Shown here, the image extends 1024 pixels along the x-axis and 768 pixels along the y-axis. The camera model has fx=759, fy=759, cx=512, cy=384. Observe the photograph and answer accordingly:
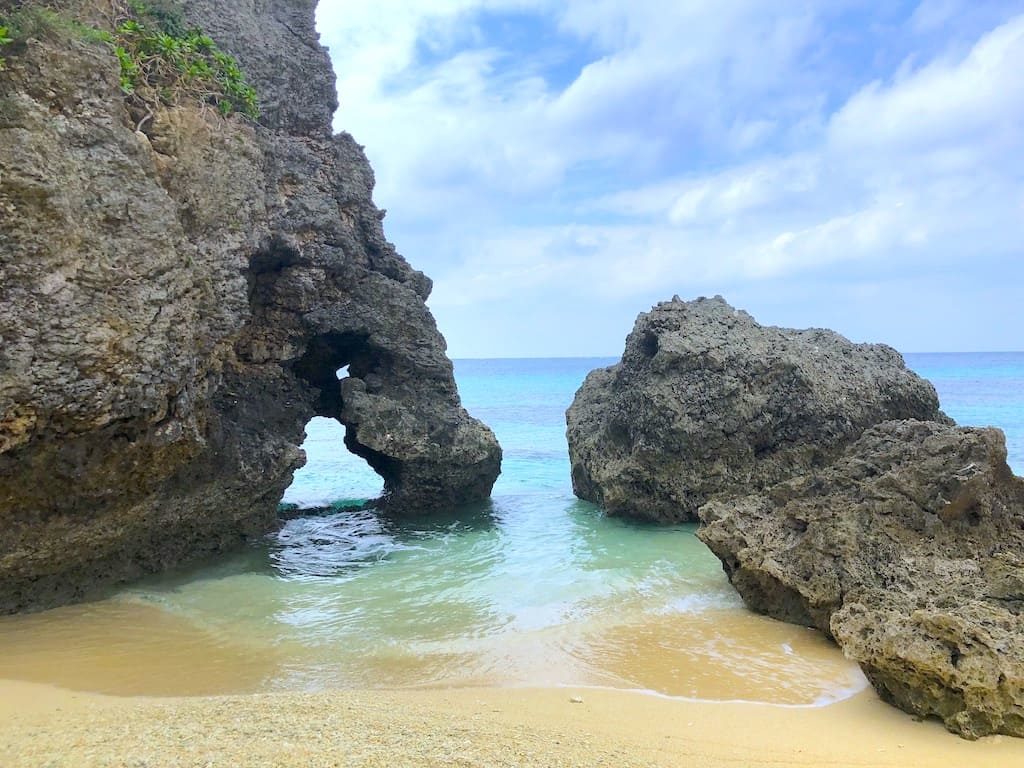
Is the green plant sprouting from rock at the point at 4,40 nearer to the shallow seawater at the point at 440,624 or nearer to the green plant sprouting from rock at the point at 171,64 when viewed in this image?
the green plant sprouting from rock at the point at 171,64

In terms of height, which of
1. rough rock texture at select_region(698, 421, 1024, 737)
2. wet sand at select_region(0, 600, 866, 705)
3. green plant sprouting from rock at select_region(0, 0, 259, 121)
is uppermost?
green plant sprouting from rock at select_region(0, 0, 259, 121)

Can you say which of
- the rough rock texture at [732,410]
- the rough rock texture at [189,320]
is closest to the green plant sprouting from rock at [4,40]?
the rough rock texture at [189,320]

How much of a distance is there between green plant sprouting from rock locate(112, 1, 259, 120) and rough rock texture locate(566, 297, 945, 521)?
648 centimetres

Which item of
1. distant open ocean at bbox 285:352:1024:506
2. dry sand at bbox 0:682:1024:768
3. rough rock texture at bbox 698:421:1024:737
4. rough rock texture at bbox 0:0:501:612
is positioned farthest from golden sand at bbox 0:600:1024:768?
distant open ocean at bbox 285:352:1024:506

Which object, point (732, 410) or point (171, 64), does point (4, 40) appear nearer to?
point (171, 64)

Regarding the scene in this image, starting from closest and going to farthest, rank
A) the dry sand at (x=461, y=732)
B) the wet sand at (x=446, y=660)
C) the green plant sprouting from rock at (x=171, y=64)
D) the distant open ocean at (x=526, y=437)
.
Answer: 1. the dry sand at (x=461, y=732)
2. the wet sand at (x=446, y=660)
3. the green plant sprouting from rock at (x=171, y=64)
4. the distant open ocean at (x=526, y=437)

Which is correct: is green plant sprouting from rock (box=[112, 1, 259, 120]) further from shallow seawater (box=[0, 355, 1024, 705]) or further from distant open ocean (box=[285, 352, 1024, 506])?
distant open ocean (box=[285, 352, 1024, 506])

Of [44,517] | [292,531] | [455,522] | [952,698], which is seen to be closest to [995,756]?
[952,698]

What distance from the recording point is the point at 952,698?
4.47m

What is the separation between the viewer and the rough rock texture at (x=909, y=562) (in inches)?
178

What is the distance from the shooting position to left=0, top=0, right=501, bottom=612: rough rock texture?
5.85 meters

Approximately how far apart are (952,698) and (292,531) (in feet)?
29.6

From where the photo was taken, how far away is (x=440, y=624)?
6.81 metres

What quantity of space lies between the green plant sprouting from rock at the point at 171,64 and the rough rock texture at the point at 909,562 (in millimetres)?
6729
